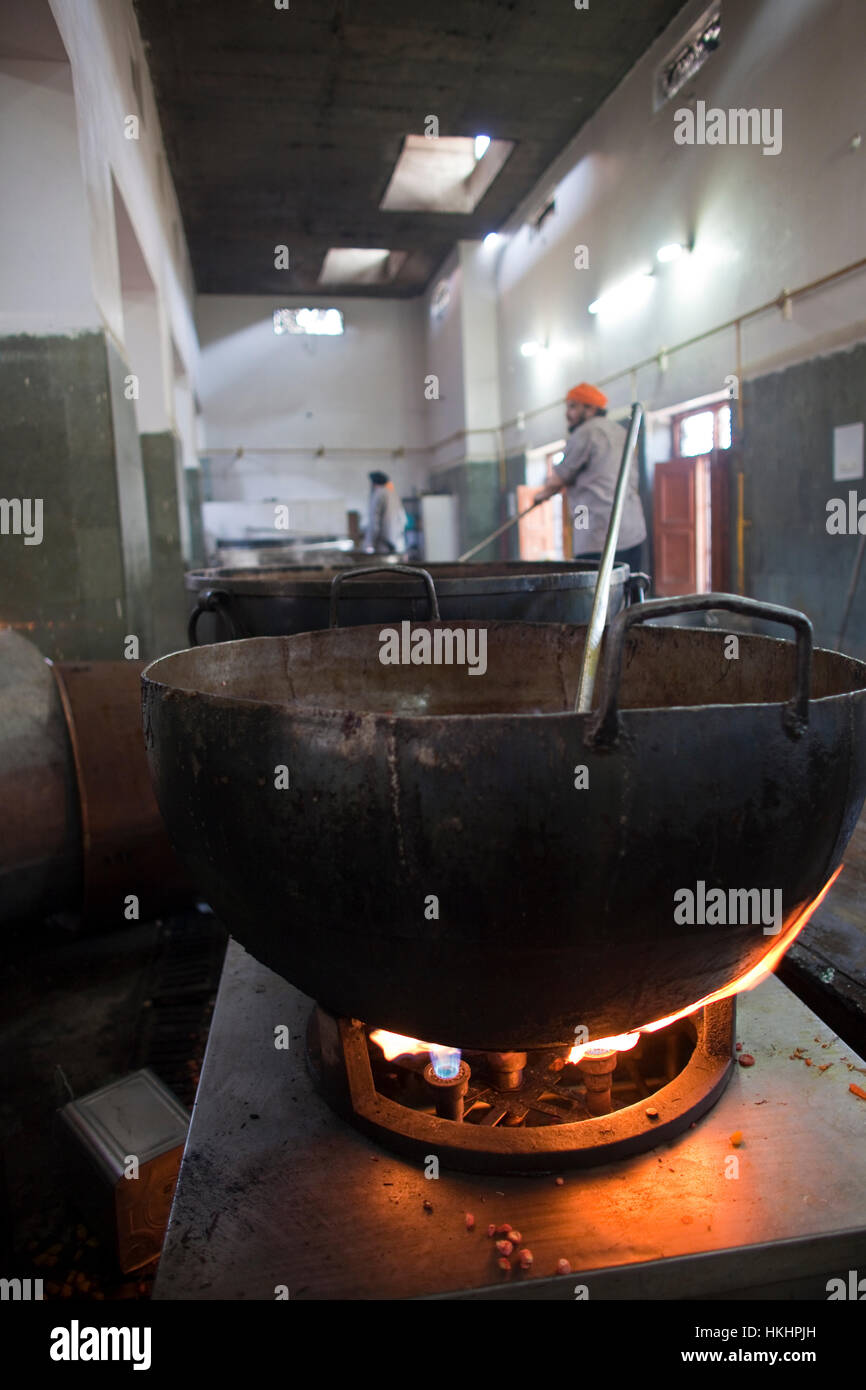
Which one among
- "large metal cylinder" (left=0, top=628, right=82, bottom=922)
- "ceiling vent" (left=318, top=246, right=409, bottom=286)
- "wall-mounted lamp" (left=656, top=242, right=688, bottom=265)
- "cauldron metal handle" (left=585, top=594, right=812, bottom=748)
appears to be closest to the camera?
"cauldron metal handle" (left=585, top=594, right=812, bottom=748)

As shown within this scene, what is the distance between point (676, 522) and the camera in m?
8.99

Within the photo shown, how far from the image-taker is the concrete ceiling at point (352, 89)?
26.7ft

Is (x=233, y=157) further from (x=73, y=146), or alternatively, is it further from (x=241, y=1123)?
(x=241, y=1123)

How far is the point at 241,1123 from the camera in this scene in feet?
4.78

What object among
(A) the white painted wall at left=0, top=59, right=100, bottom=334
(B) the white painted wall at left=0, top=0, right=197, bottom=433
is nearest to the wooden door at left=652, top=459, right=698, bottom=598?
(B) the white painted wall at left=0, top=0, right=197, bottom=433

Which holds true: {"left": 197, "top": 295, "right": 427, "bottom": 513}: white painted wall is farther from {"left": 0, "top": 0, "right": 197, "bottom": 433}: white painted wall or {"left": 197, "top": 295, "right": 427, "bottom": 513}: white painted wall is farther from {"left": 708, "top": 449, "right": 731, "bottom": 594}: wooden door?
{"left": 0, "top": 0, "right": 197, "bottom": 433}: white painted wall

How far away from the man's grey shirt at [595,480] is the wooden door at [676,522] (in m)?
2.46

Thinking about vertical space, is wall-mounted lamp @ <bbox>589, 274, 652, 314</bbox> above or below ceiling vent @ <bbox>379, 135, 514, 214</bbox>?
below

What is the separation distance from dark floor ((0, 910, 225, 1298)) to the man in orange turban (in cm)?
429

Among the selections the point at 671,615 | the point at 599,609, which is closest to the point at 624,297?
the point at 599,609

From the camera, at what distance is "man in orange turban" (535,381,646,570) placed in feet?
20.7

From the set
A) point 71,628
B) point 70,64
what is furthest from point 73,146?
point 71,628

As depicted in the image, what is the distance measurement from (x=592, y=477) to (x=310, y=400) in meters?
11.7

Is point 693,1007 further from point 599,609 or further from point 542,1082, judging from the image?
point 599,609
